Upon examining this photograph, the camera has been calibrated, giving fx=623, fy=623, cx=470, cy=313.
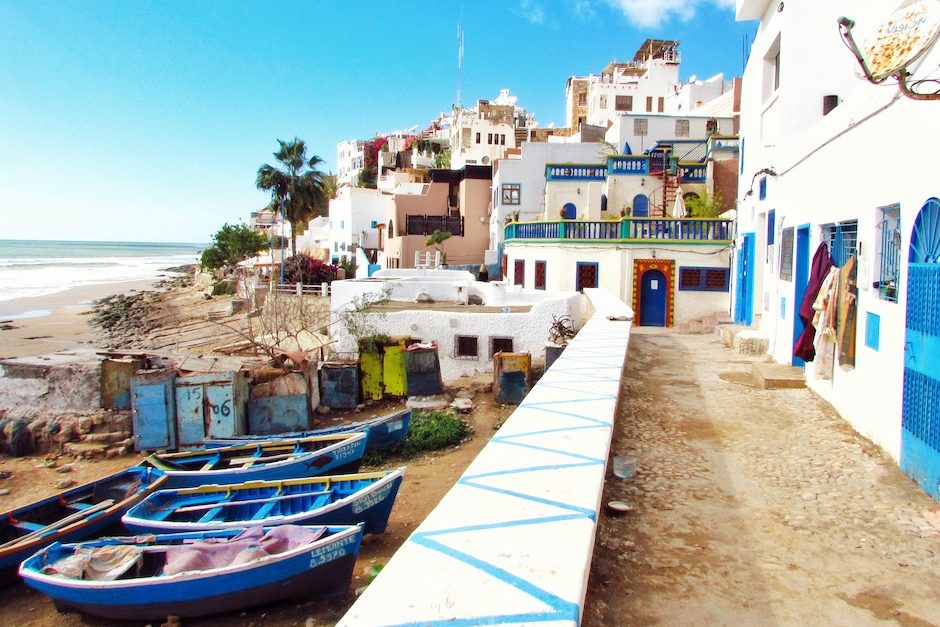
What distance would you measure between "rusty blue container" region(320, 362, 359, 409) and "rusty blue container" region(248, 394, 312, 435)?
1.68 metres

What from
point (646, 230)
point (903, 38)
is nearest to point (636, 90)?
point (646, 230)

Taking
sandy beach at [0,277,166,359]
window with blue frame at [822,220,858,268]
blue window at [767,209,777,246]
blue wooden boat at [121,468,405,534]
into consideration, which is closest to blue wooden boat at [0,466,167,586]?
blue wooden boat at [121,468,405,534]

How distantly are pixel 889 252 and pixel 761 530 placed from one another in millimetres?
3531

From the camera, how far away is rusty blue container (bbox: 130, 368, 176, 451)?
13.1 m

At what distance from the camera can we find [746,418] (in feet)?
24.6

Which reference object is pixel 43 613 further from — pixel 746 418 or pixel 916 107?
pixel 916 107

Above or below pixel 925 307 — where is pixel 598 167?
above

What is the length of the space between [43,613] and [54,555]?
1027 millimetres

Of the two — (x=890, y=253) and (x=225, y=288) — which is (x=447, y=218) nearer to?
(x=225, y=288)

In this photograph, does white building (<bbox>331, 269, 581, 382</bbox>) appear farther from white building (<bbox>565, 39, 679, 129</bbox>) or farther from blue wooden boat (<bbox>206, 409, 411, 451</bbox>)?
white building (<bbox>565, 39, 679, 129</bbox>)

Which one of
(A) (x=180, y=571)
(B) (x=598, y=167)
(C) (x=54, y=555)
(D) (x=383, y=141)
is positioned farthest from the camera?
(D) (x=383, y=141)

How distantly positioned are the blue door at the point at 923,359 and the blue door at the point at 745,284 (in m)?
11.3

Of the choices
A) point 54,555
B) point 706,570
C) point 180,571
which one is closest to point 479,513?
point 706,570

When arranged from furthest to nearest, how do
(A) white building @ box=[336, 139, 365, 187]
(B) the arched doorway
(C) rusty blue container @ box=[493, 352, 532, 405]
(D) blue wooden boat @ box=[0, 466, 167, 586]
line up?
(A) white building @ box=[336, 139, 365, 187] < (B) the arched doorway < (C) rusty blue container @ box=[493, 352, 532, 405] < (D) blue wooden boat @ box=[0, 466, 167, 586]
